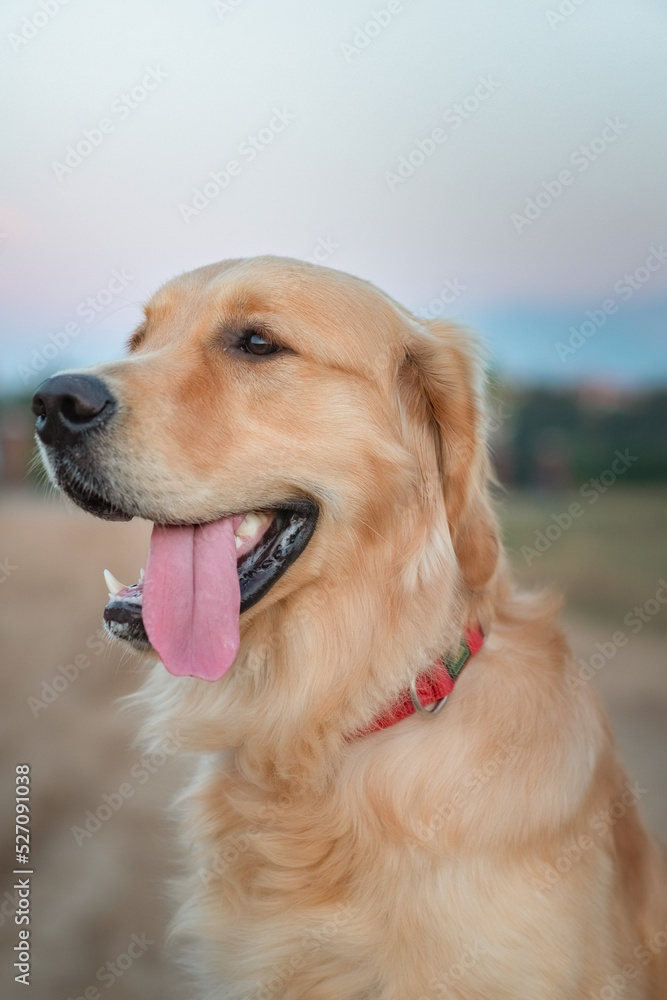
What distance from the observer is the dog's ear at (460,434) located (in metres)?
2.23

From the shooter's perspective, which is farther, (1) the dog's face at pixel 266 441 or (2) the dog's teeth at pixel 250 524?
(2) the dog's teeth at pixel 250 524

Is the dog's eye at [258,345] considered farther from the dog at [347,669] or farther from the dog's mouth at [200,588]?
the dog's mouth at [200,588]

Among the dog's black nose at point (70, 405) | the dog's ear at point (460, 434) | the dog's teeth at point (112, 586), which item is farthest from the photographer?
the dog's ear at point (460, 434)

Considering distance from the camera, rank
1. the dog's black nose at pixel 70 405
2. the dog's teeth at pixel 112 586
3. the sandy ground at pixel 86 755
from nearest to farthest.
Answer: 1. the dog's black nose at pixel 70 405
2. the dog's teeth at pixel 112 586
3. the sandy ground at pixel 86 755

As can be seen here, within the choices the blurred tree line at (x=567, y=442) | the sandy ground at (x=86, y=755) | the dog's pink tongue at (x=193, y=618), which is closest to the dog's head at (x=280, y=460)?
the dog's pink tongue at (x=193, y=618)

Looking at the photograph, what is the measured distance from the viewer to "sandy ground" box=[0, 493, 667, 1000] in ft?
10.8

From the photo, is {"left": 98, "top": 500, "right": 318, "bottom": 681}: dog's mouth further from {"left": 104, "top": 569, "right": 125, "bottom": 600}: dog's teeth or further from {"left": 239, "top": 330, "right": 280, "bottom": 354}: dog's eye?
{"left": 239, "top": 330, "right": 280, "bottom": 354}: dog's eye

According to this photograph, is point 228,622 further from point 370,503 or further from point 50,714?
point 50,714

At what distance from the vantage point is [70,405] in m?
1.98

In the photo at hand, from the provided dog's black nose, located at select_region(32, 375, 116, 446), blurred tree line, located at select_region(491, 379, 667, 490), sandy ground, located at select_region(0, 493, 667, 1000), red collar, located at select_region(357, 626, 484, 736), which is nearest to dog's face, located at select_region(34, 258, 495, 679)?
dog's black nose, located at select_region(32, 375, 116, 446)

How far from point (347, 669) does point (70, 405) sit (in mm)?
968

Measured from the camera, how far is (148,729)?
7.97 ft

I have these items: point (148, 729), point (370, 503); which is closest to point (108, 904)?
point (148, 729)

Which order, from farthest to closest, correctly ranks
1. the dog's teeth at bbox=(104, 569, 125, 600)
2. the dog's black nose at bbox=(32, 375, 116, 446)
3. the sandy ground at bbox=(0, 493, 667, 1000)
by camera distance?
the sandy ground at bbox=(0, 493, 667, 1000) → the dog's teeth at bbox=(104, 569, 125, 600) → the dog's black nose at bbox=(32, 375, 116, 446)
